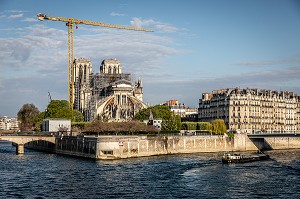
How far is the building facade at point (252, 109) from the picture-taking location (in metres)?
158

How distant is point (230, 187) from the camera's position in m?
56.8

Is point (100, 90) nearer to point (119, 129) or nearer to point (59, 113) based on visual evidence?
point (59, 113)

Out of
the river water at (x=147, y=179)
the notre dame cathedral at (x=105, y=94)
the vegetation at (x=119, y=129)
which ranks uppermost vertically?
the notre dame cathedral at (x=105, y=94)

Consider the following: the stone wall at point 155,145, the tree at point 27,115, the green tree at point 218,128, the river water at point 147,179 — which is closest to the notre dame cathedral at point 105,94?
the tree at point 27,115

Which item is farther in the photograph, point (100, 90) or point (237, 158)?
point (100, 90)

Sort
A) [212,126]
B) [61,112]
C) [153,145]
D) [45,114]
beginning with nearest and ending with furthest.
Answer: [153,145], [212,126], [61,112], [45,114]

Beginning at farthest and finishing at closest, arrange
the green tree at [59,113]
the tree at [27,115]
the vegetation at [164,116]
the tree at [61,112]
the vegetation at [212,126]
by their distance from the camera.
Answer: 1. the tree at [27,115]
2. the green tree at [59,113]
3. the tree at [61,112]
4. the vegetation at [164,116]
5. the vegetation at [212,126]

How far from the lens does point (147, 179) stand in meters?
62.1

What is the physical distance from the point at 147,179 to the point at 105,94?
122032mm

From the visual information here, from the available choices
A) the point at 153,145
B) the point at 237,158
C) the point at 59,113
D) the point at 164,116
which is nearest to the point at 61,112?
the point at 59,113

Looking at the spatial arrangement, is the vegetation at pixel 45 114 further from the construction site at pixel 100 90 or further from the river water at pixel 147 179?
the river water at pixel 147 179

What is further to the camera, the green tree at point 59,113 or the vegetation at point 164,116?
the green tree at point 59,113

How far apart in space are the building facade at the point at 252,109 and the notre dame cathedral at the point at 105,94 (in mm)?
25205

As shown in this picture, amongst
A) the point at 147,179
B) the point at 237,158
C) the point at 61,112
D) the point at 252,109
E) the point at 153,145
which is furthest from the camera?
the point at 252,109
